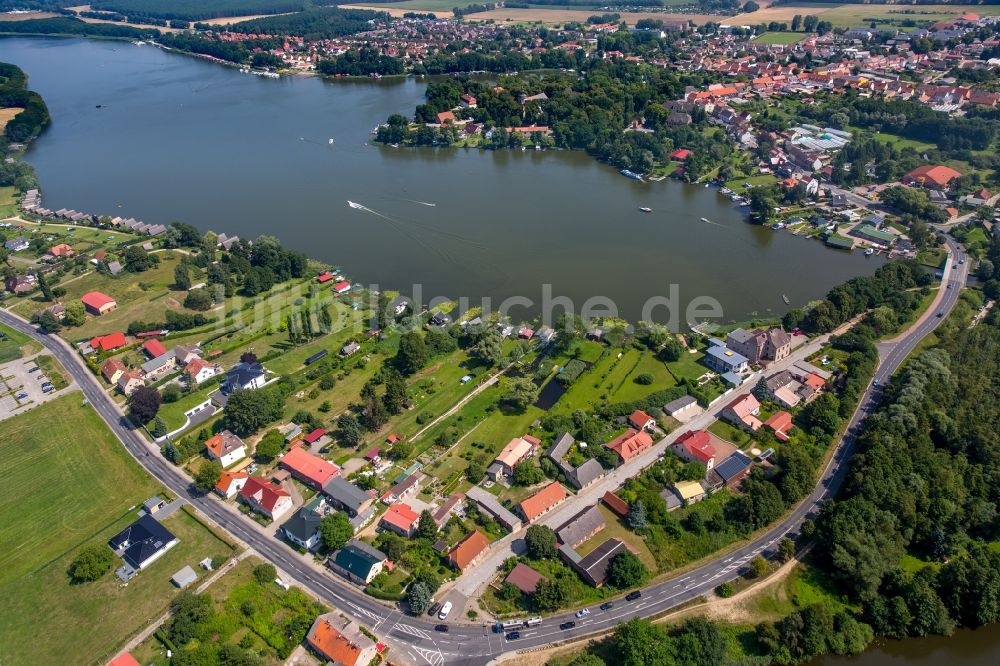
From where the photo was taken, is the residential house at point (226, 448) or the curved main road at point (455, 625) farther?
the residential house at point (226, 448)

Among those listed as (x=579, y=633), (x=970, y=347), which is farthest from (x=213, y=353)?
(x=970, y=347)

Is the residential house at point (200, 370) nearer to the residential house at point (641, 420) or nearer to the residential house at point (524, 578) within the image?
the residential house at point (524, 578)

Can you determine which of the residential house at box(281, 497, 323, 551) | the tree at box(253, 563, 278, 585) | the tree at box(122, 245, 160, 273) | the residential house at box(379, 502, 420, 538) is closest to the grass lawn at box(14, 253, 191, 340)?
the tree at box(122, 245, 160, 273)

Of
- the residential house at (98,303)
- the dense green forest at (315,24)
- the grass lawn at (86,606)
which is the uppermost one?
the dense green forest at (315,24)

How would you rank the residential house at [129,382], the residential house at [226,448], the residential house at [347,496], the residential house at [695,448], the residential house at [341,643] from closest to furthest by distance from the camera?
the residential house at [341,643]
the residential house at [347,496]
the residential house at [695,448]
the residential house at [226,448]
the residential house at [129,382]

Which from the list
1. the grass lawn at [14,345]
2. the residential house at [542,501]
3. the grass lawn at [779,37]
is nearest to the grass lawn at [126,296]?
the grass lawn at [14,345]

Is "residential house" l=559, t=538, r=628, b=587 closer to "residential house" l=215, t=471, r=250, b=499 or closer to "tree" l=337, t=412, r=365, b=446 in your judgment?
"tree" l=337, t=412, r=365, b=446
